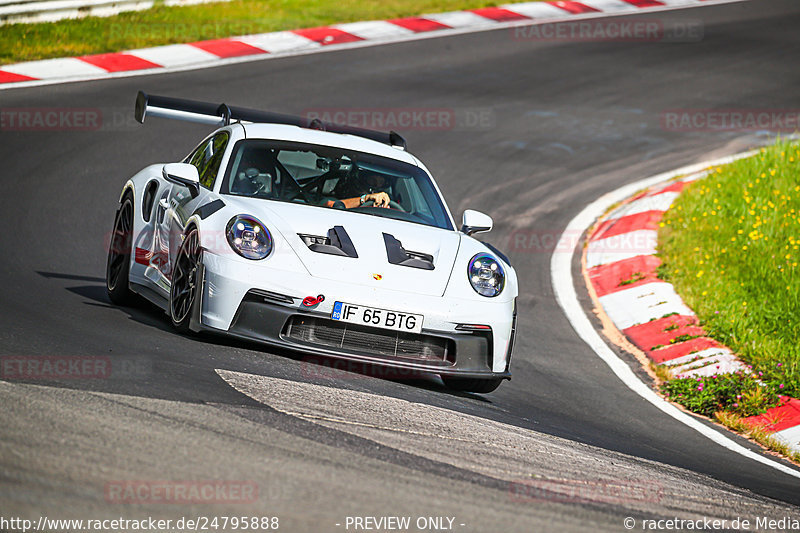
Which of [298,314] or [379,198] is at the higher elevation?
[379,198]

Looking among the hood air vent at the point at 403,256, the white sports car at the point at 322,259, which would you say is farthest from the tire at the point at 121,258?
the hood air vent at the point at 403,256

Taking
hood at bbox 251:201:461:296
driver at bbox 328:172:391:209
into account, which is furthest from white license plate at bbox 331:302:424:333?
driver at bbox 328:172:391:209

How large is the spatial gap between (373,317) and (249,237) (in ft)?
2.71

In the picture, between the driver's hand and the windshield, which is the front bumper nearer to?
the windshield

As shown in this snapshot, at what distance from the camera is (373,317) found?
576 cm

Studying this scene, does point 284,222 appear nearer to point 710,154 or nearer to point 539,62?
point 710,154

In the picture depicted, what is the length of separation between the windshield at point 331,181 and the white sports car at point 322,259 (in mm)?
10

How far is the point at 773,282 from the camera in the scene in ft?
29.5

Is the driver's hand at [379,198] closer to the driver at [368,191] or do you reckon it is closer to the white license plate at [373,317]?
the driver at [368,191]

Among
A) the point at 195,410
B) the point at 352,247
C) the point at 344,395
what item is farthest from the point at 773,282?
the point at 195,410

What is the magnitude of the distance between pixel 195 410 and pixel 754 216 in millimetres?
7501

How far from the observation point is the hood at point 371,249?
586cm

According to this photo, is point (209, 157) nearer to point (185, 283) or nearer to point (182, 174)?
point (182, 174)

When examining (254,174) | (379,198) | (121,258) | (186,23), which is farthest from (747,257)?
(186,23)
